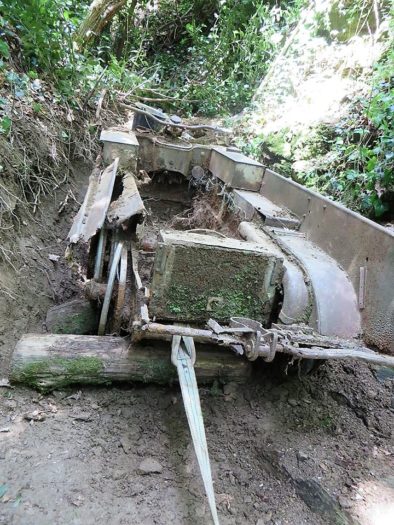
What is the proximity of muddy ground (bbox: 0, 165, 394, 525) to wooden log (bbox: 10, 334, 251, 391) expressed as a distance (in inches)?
4.1

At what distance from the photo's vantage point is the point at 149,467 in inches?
92.3

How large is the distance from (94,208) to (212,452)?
1986mm

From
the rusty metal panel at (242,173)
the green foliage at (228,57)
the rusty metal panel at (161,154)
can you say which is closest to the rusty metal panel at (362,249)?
the rusty metal panel at (242,173)

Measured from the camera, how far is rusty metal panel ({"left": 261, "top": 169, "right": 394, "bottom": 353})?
2.60 m

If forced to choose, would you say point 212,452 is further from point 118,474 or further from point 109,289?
point 109,289

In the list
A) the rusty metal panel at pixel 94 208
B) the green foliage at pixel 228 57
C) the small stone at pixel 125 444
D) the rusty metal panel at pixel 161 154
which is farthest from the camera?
the green foliage at pixel 228 57

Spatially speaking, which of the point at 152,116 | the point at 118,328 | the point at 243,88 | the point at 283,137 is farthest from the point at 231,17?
the point at 118,328

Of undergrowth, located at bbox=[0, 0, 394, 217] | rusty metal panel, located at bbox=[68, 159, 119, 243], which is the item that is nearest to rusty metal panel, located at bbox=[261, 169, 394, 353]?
undergrowth, located at bbox=[0, 0, 394, 217]

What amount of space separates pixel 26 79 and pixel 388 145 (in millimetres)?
4113

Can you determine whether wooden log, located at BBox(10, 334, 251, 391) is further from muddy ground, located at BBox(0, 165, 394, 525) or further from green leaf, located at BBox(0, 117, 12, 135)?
green leaf, located at BBox(0, 117, 12, 135)

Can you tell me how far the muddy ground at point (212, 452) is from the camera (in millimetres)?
2105

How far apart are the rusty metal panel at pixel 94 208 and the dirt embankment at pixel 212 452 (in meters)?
1.06

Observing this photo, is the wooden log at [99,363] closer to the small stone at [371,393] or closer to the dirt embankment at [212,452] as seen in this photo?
the dirt embankment at [212,452]

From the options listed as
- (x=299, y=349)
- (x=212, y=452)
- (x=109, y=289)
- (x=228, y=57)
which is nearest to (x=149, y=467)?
(x=212, y=452)
